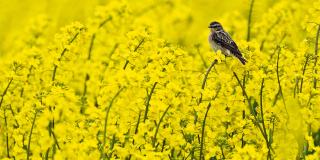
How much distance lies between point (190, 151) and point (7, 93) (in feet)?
5.77

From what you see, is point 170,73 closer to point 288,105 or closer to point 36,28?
point 288,105

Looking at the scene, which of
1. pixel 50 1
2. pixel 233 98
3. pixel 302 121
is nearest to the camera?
pixel 302 121

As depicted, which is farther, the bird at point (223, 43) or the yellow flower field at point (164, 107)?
the bird at point (223, 43)

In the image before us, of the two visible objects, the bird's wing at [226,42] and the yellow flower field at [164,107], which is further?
the bird's wing at [226,42]

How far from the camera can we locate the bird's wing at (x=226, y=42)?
6.72m

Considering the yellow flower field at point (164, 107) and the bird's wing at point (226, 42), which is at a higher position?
the bird's wing at point (226, 42)

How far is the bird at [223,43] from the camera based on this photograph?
21.9ft

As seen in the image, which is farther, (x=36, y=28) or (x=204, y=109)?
(x=36, y=28)

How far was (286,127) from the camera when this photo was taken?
6527 millimetres

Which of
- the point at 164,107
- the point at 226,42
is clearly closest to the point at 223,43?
the point at 226,42

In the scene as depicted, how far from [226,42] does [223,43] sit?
41 mm

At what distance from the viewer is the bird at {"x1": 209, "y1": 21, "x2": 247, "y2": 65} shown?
6.68 m

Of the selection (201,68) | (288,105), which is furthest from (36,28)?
(288,105)

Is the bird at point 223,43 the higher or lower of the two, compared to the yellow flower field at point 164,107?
higher
